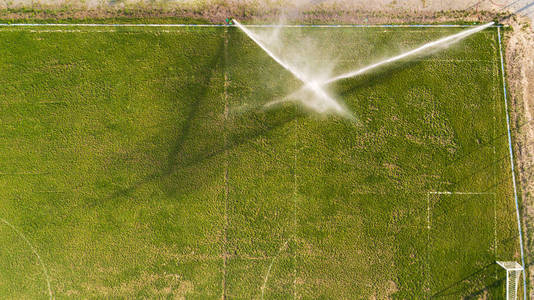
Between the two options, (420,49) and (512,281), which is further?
(420,49)

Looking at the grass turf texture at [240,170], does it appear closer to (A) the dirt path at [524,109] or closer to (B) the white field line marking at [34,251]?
(B) the white field line marking at [34,251]

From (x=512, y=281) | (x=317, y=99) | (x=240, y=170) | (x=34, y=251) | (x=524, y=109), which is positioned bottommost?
(x=512, y=281)

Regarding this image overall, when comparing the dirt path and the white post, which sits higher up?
the dirt path

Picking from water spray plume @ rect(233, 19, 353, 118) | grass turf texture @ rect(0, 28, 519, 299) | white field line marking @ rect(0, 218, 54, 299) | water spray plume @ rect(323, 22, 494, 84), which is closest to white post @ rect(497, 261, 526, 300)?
grass turf texture @ rect(0, 28, 519, 299)

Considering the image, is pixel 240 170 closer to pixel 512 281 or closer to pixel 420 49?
pixel 420 49

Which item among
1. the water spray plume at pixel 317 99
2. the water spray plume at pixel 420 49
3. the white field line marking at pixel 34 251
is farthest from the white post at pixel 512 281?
the white field line marking at pixel 34 251

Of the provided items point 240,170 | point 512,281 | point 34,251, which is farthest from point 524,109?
point 34,251

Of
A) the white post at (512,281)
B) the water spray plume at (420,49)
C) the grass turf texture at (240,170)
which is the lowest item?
the white post at (512,281)

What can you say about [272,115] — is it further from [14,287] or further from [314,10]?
[14,287]

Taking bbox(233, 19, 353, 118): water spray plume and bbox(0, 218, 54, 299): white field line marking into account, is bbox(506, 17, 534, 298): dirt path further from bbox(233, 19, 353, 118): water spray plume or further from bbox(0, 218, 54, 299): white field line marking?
bbox(0, 218, 54, 299): white field line marking
